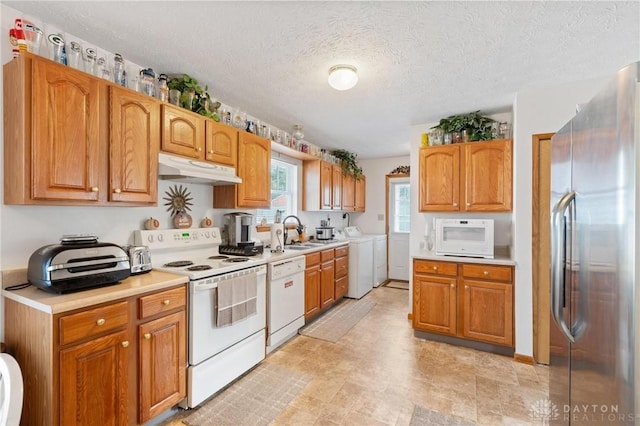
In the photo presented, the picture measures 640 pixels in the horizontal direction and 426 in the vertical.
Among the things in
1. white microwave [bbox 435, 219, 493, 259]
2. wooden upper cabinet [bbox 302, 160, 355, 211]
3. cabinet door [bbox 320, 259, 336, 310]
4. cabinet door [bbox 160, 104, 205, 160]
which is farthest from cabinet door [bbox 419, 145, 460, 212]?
cabinet door [bbox 160, 104, 205, 160]

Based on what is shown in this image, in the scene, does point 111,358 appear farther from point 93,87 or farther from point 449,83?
point 449,83

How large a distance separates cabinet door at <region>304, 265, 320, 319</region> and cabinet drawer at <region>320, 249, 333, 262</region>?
0.15m

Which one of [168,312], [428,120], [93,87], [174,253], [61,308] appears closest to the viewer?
[61,308]

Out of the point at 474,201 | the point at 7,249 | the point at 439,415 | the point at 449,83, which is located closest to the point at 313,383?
the point at 439,415

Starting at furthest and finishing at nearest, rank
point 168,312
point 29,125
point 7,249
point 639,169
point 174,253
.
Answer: point 174,253
point 168,312
point 7,249
point 29,125
point 639,169

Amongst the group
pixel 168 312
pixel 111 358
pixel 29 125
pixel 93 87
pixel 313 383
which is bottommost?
pixel 313 383

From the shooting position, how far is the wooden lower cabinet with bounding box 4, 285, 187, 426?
1354mm

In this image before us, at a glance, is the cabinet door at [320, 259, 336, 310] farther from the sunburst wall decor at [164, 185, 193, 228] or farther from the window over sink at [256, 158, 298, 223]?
the sunburst wall decor at [164, 185, 193, 228]

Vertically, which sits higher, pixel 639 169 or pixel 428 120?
pixel 428 120

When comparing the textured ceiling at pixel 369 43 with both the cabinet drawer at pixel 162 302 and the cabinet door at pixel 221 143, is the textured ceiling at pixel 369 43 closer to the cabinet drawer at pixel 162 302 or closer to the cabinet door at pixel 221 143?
the cabinet door at pixel 221 143

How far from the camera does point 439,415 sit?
1.94 m

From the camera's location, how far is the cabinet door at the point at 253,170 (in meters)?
2.87

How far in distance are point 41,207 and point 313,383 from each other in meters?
2.27

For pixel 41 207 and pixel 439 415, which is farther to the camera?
pixel 439 415
